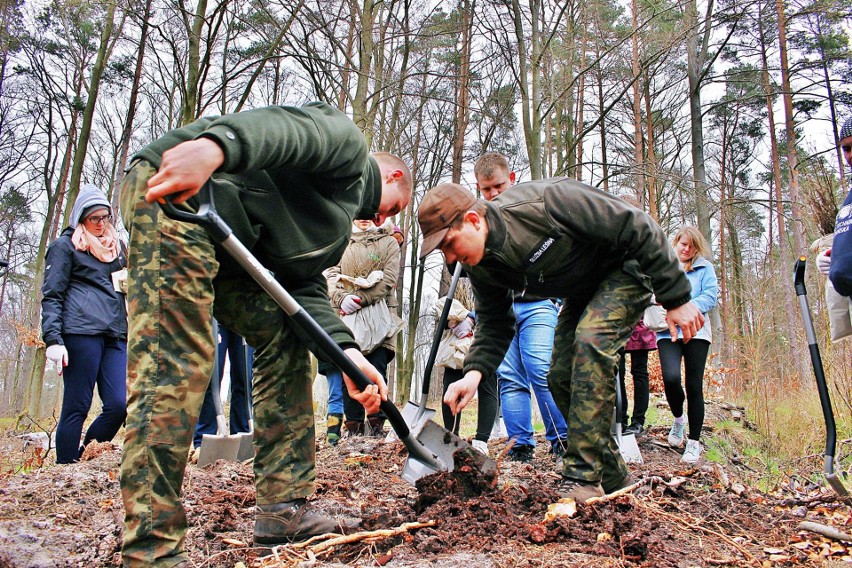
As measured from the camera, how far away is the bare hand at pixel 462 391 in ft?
11.1

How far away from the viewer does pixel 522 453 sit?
5070mm

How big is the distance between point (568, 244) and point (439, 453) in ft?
4.29

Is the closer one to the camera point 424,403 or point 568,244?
point 568,244

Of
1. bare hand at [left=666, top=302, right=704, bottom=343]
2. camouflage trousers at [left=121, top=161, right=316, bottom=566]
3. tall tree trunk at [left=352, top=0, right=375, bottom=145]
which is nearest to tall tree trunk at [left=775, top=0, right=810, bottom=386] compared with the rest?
tall tree trunk at [left=352, top=0, right=375, bottom=145]

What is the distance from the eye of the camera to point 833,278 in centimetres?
342

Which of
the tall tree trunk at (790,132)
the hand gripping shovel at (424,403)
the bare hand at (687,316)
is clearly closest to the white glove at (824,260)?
the bare hand at (687,316)

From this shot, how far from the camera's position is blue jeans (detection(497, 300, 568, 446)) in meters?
5.03

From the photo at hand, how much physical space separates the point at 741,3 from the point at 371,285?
9903 mm

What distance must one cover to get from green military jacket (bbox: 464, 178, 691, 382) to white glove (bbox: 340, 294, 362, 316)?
8.14 feet

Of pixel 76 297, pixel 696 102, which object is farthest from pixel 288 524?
pixel 696 102

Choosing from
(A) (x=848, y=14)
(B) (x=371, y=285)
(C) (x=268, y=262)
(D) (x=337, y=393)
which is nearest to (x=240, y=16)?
(B) (x=371, y=285)

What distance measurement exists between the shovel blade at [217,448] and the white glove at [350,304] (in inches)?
65.7

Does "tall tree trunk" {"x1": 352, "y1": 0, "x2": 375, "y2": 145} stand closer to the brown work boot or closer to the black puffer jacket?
the black puffer jacket

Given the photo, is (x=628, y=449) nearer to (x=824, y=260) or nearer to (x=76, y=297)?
(x=824, y=260)
